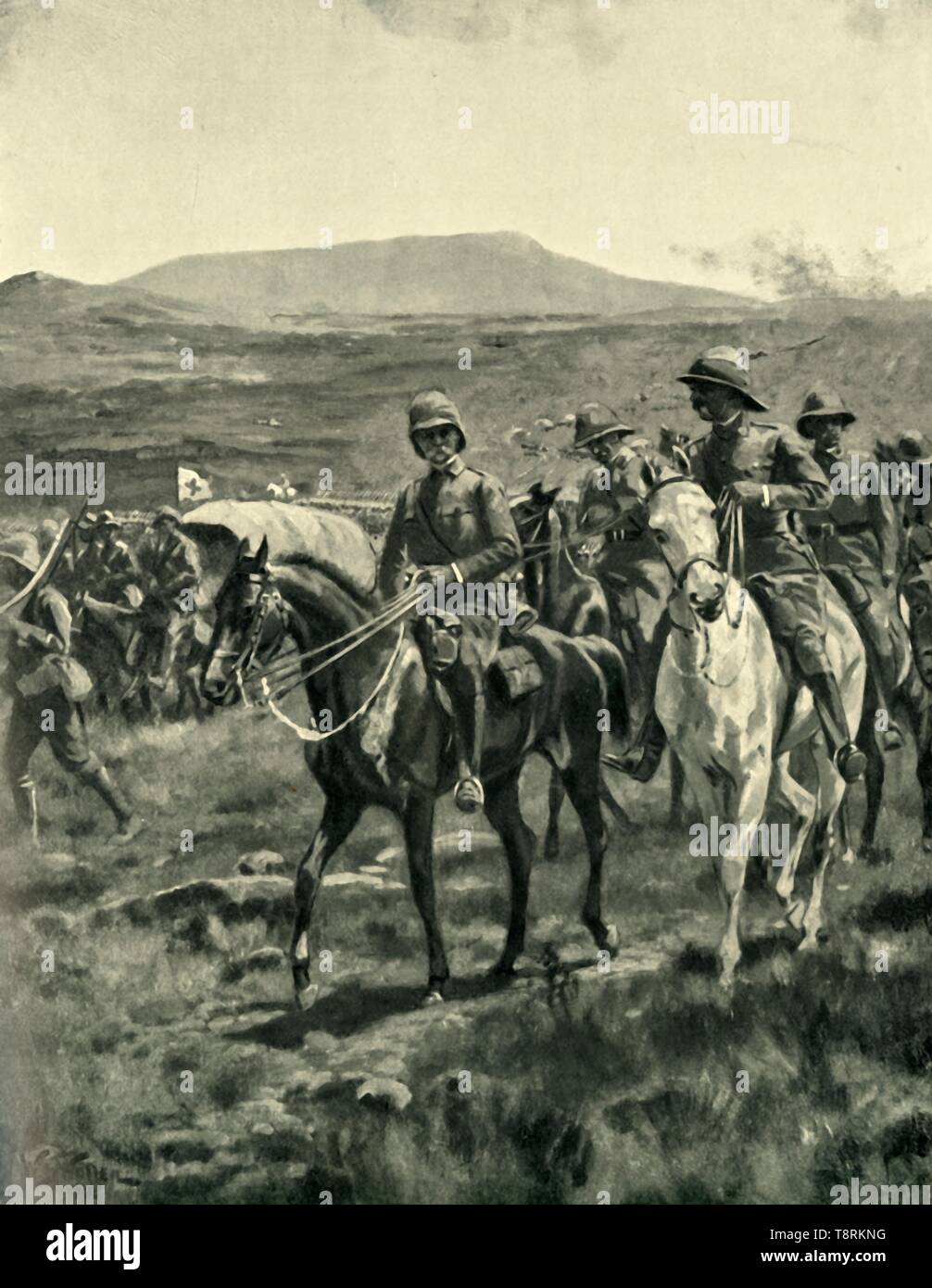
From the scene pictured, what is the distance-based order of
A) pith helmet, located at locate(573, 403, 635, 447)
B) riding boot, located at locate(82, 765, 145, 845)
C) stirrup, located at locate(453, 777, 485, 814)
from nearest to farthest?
stirrup, located at locate(453, 777, 485, 814), riding boot, located at locate(82, 765, 145, 845), pith helmet, located at locate(573, 403, 635, 447)

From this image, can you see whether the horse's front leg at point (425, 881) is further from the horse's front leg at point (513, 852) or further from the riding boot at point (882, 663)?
the riding boot at point (882, 663)

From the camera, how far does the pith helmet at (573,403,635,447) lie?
967 centimetres

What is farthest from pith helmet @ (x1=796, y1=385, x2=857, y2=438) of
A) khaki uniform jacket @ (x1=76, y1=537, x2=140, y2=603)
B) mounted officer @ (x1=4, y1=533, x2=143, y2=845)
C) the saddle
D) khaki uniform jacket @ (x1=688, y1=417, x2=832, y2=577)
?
mounted officer @ (x1=4, y1=533, x2=143, y2=845)

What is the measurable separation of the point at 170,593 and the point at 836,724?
11.2 ft

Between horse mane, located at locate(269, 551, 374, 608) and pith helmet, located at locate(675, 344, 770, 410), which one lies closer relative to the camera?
horse mane, located at locate(269, 551, 374, 608)

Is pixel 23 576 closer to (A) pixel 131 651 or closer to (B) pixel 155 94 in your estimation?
(A) pixel 131 651

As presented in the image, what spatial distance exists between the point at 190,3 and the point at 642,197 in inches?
99.5

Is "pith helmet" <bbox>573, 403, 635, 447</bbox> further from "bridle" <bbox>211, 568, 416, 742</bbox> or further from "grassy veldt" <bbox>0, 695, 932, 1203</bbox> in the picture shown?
"grassy veldt" <bbox>0, 695, 932, 1203</bbox>

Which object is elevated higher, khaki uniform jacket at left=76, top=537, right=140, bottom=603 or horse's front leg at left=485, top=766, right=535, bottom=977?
khaki uniform jacket at left=76, top=537, right=140, bottom=603

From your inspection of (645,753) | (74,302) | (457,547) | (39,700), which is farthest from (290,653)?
(74,302)

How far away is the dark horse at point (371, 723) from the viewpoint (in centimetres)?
944

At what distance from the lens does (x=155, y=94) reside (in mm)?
9883

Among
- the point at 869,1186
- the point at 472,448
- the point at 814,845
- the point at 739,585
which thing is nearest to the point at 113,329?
the point at 472,448

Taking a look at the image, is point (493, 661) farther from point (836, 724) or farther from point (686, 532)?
point (836, 724)
